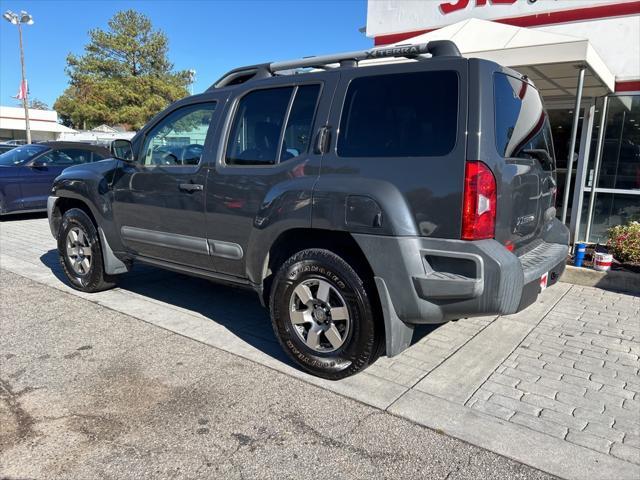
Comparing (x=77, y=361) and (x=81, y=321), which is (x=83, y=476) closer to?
(x=77, y=361)

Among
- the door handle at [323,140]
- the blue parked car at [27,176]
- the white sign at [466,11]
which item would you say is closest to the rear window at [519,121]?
the door handle at [323,140]

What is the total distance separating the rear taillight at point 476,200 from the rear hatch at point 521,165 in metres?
0.11


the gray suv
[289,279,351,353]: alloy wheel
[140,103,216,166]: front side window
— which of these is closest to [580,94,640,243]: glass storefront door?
the gray suv

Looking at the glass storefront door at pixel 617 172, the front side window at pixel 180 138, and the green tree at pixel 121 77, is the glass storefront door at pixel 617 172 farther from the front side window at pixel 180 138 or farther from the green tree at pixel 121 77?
the green tree at pixel 121 77

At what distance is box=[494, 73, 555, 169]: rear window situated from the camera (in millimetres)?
2994

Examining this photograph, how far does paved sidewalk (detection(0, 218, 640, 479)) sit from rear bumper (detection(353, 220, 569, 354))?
625mm

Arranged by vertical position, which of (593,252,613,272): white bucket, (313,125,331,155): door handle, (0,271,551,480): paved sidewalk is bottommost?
(0,271,551,480): paved sidewalk

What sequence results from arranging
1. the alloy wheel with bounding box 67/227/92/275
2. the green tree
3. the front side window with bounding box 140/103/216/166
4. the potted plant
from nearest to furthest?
the front side window with bounding box 140/103/216/166
the alloy wheel with bounding box 67/227/92/275
the potted plant
the green tree

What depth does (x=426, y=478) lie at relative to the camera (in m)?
2.43

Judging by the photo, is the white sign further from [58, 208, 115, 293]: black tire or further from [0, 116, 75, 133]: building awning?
[0, 116, 75, 133]: building awning

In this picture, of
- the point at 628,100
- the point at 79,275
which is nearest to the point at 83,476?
the point at 79,275

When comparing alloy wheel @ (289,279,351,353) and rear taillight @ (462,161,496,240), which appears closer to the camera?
rear taillight @ (462,161,496,240)

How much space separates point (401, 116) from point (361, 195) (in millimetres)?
551

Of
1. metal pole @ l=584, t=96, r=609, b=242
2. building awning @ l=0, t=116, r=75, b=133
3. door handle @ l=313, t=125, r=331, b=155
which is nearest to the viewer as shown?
door handle @ l=313, t=125, r=331, b=155
